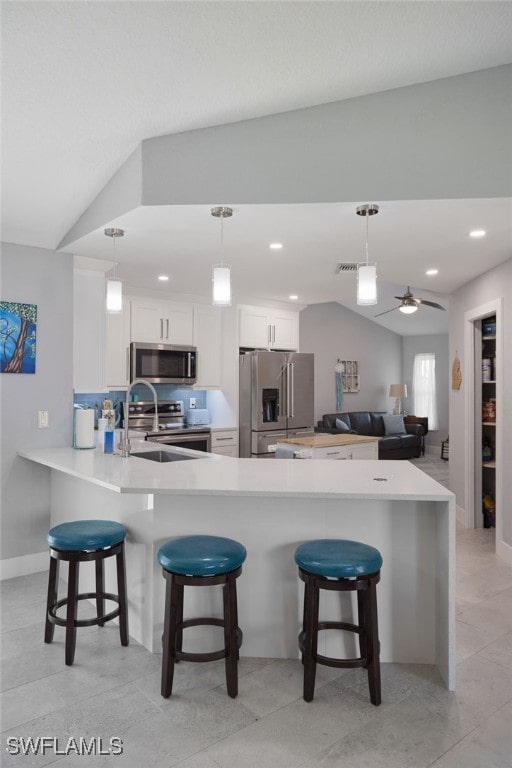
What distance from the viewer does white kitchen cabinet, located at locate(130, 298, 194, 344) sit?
5137 millimetres

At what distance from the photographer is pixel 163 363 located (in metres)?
5.28

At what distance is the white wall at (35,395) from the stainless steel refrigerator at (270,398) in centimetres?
215

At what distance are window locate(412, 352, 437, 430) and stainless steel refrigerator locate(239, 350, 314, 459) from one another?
216 inches

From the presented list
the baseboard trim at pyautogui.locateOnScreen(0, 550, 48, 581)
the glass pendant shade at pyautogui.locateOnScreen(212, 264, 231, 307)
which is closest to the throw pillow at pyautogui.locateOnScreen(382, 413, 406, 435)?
the baseboard trim at pyautogui.locateOnScreen(0, 550, 48, 581)

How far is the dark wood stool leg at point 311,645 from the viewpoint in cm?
221

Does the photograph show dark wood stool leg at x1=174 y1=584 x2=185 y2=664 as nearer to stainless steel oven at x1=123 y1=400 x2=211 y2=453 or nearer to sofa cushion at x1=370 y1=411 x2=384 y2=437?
stainless steel oven at x1=123 y1=400 x2=211 y2=453

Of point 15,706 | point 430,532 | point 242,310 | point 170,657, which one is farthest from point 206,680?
point 242,310

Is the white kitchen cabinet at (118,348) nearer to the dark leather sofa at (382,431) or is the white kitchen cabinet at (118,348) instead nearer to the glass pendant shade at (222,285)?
the glass pendant shade at (222,285)

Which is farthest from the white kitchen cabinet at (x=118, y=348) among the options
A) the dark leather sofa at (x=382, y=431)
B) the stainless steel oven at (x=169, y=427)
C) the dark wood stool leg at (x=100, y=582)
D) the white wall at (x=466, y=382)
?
the dark leather sofa at (x=382, y=431)

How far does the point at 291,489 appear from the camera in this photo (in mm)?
2338

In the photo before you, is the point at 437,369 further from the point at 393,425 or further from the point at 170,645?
the point at 170,645

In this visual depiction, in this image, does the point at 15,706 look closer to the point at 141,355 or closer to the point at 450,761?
the point at 450,761

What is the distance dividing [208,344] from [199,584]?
12.2ft

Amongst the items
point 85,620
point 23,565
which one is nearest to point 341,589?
point 85,620
